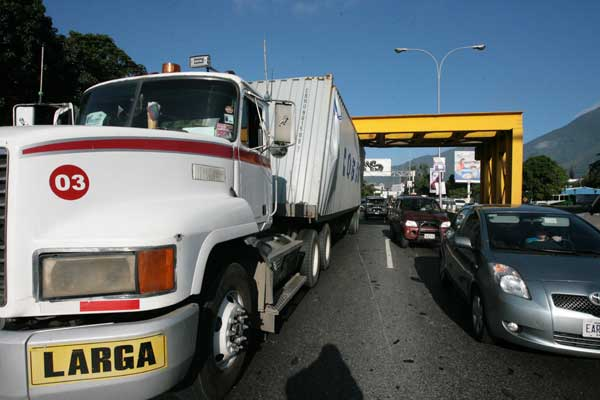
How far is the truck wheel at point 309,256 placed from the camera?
20.2 ft

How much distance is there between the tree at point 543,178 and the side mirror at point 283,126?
69835 millimetres

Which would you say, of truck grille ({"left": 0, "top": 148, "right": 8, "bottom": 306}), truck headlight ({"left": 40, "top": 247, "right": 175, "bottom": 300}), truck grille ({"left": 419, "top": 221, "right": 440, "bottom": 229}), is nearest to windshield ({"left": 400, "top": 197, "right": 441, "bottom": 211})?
truck grille ({"left": 419, "top": 221, "right": 440, "bottom": 229})

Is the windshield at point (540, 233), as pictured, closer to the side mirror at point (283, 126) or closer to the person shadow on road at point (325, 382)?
the person shadow on road at point (325, 382)

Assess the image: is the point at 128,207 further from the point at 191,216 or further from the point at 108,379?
the point at 108,379

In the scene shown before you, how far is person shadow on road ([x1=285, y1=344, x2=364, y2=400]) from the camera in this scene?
10.1 feet

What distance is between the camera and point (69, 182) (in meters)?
2.19

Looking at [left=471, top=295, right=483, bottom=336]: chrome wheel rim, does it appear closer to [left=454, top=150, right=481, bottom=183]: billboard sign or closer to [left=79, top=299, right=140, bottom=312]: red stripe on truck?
[left=79, top=299, right=140, bottom=312]: red stripe on truck

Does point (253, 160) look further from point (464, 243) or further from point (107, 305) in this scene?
point (464, 243)

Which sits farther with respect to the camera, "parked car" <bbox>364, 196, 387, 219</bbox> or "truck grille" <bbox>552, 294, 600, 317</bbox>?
"parked car" <bbox>364, 196, 387, 219</bbox>

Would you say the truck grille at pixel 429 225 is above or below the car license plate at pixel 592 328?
above

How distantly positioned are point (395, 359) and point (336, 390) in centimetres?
87

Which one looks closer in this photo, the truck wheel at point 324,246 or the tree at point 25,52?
the truck wheel at point 324,246

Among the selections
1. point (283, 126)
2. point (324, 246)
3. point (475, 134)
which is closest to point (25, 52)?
point (324, 246)

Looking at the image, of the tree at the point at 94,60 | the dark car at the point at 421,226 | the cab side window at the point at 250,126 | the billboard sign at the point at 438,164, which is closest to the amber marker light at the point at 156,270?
the cab side window at the point at 250,126
